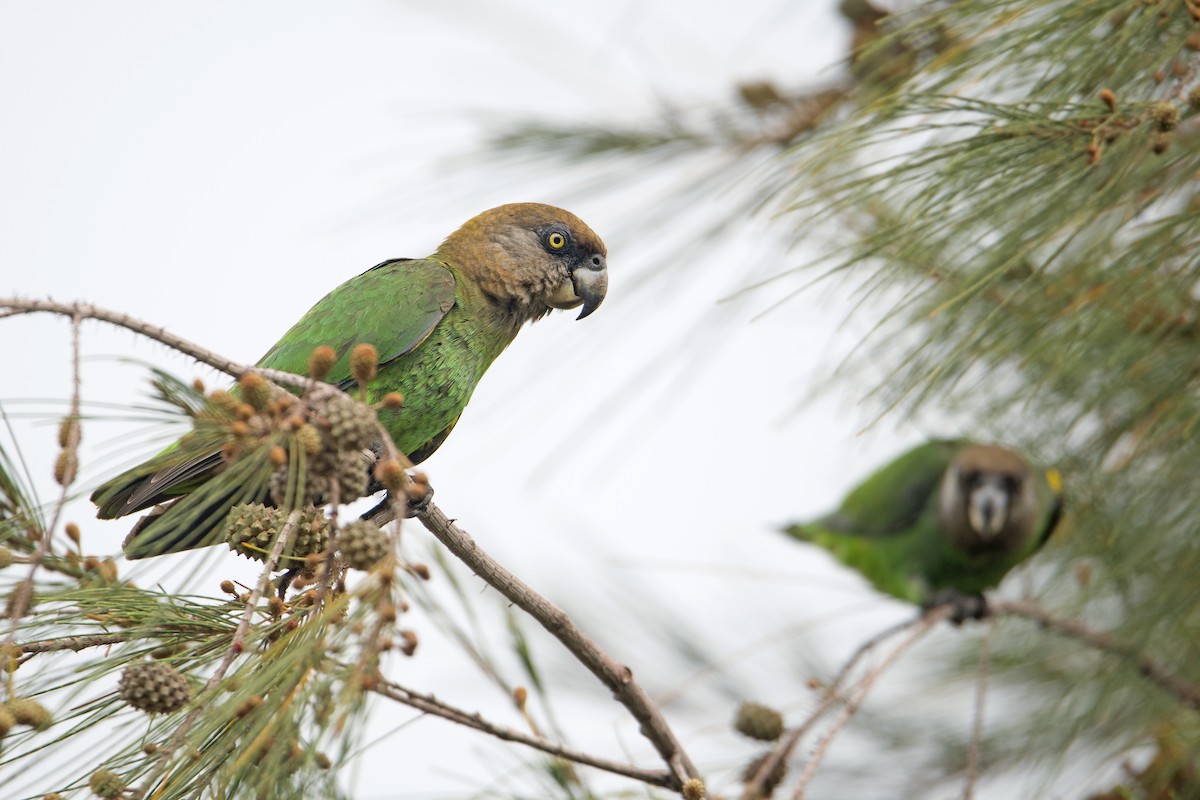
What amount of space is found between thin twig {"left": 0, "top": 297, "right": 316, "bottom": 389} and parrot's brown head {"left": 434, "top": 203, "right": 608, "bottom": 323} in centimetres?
157

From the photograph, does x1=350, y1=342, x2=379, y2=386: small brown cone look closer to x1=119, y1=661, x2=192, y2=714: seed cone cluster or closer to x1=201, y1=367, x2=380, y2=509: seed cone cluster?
x1=201, y1=367, x2=380, y2=509: seed cone cluster

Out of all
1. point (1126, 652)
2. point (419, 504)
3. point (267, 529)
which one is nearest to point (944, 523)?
point (1126, 652)

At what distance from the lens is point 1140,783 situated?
2.45 m

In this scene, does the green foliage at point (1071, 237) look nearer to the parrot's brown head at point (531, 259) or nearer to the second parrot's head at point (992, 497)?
the parrot's brown head at point (531, 259)

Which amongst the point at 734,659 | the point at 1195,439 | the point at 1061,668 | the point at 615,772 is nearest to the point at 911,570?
the point at 1061,668

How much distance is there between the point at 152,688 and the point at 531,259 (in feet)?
6.01

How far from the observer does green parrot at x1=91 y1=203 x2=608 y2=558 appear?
2.50 m

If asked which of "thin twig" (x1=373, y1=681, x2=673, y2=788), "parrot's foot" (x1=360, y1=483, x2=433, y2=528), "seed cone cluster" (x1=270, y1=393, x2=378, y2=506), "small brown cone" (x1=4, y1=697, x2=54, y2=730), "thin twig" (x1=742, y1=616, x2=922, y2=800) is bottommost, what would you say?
"thin twig" (x1=742, y1=616, x2=922, y2=800)

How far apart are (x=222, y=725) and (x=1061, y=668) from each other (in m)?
2.96

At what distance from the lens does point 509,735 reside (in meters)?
1.67

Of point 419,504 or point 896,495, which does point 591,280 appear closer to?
point 419,504

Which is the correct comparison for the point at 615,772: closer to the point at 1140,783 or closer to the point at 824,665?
the point at 1140,783

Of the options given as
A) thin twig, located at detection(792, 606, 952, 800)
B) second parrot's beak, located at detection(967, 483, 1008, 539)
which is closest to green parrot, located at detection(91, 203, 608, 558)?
thin twig, located at detection(792, 606, 952, 800)

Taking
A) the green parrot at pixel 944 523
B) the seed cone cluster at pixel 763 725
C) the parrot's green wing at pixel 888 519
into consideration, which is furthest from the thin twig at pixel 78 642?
the parrot's green wing at pixel 888 519
